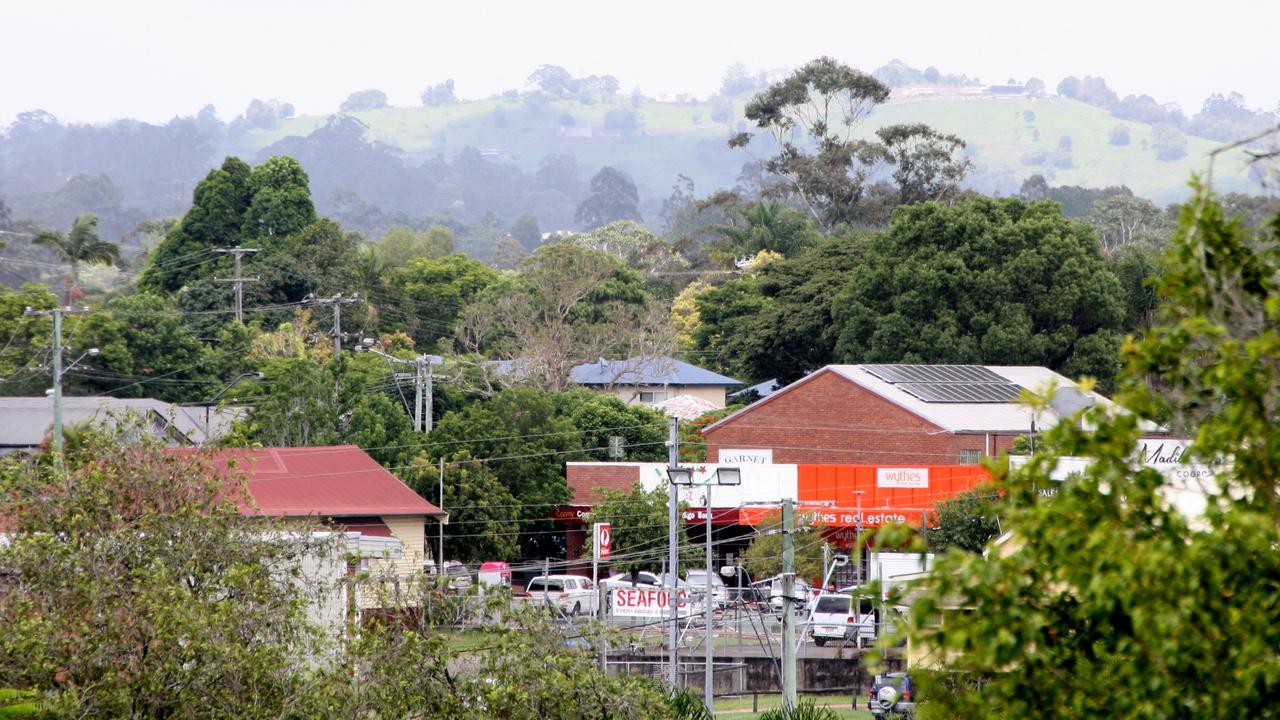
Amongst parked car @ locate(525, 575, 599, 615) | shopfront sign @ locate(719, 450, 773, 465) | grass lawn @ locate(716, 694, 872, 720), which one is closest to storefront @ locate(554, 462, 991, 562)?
shopfront sign @ locate(719, 450, 773, 465)

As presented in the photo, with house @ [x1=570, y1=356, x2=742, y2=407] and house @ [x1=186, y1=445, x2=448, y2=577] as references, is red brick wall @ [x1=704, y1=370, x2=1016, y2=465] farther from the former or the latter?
house @ [x1=186, y1=445, x2=448, y2=577]

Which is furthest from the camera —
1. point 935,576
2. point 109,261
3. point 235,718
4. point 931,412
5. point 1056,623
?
point 109,261

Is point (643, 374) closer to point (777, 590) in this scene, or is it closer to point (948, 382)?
point (948, 382)

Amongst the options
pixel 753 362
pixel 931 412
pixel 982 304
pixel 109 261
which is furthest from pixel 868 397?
pixel 109 261

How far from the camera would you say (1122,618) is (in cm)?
614

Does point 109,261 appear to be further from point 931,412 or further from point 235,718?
point 235,718

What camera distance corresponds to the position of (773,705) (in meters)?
33.5

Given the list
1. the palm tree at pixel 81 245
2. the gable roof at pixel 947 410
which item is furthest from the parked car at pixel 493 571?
the palm tree at pixel 81 245

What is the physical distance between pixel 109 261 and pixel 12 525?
70452 millimetres

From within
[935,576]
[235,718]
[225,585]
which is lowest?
[235,718]

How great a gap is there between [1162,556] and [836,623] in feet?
121

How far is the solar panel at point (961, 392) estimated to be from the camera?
55.3 meters

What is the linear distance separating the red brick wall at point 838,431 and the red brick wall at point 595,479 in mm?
6246

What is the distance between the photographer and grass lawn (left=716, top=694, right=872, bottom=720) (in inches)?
1288
